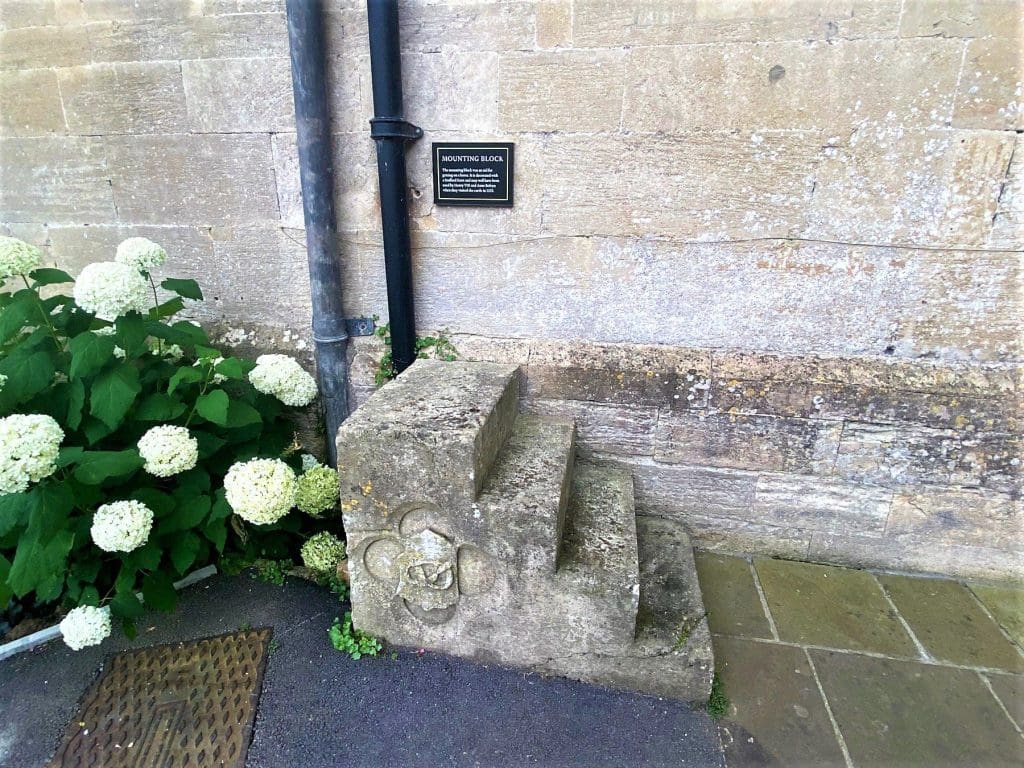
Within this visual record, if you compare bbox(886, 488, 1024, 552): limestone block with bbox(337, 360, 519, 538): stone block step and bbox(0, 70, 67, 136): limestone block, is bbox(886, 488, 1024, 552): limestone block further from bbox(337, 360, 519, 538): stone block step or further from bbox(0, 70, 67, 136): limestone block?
bbox(0, 70, 67, 136): limestone block

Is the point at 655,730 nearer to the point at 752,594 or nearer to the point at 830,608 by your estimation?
the point at 752,594

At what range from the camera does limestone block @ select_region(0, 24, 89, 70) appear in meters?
2.57

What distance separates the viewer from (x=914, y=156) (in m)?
2.13

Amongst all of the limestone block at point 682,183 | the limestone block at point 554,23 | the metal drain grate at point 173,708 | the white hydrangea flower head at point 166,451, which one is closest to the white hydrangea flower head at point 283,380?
the white hydrangea flower head at point 166,451

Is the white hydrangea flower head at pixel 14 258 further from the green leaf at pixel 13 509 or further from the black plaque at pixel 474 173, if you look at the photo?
the black plaque at pixel 474 173

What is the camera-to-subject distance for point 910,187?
216cm

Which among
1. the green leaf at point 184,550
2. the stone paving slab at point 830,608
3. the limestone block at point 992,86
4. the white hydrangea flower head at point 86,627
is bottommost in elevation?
the stone paving slab at point 830,608

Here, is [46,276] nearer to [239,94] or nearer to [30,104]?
[239,94]

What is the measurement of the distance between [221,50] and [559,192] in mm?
1819

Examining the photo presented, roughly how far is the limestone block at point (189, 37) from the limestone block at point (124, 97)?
0.20ft

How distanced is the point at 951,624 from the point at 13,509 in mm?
3665

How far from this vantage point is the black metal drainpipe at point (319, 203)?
89.7 inches

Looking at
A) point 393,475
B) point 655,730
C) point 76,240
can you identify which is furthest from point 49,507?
point 655,730

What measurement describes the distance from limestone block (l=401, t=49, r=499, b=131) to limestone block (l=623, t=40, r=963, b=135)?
2.10ft
